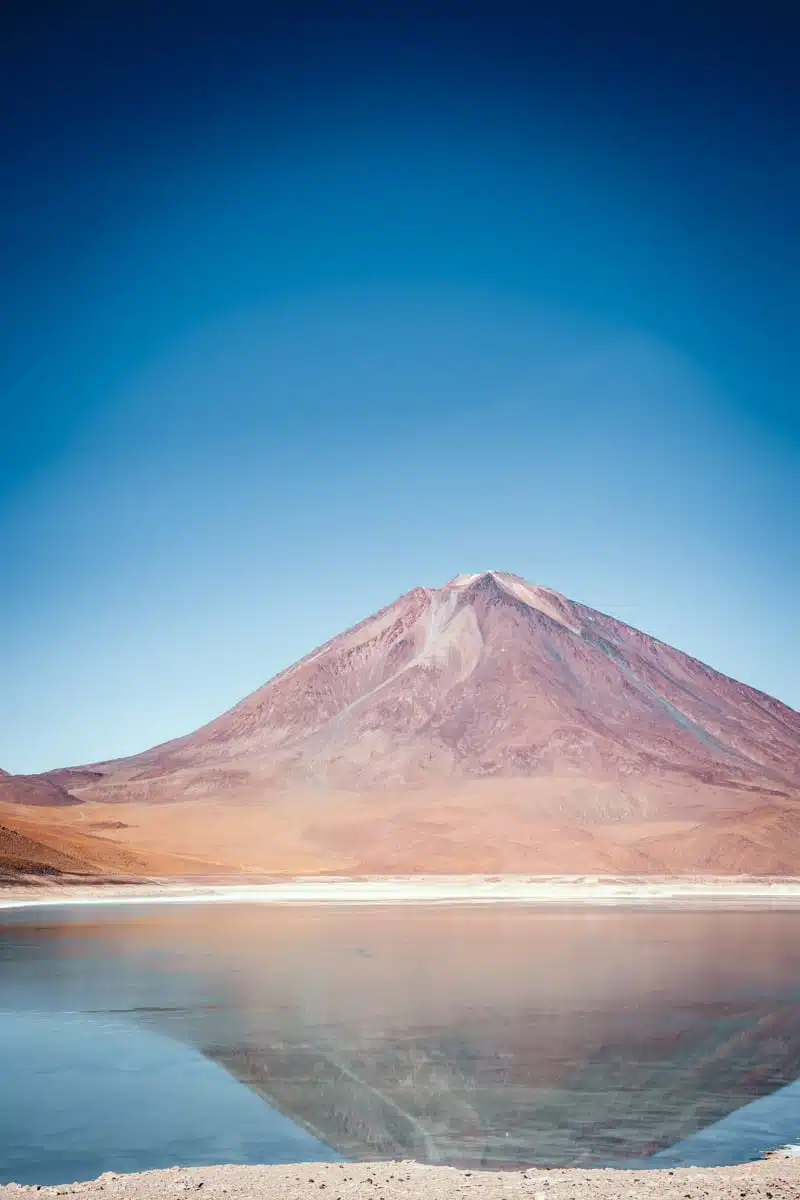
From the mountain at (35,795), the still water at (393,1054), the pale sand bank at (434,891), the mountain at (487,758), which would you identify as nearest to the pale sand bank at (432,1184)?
the still water at (393,1054)

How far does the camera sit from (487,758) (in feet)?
443

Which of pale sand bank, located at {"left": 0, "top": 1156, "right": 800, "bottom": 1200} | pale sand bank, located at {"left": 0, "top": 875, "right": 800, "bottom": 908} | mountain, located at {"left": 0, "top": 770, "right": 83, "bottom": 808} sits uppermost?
mountain, located at {"left": 0, "top": 770, "right": 83, "bottom": 808}

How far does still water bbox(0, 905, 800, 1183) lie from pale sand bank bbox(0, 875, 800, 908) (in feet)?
70.5

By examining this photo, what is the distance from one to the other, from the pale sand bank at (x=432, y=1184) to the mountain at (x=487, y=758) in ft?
241

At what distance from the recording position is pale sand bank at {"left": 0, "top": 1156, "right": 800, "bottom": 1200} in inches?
334

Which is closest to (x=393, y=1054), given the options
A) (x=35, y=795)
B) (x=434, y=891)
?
(x=434, y=891)

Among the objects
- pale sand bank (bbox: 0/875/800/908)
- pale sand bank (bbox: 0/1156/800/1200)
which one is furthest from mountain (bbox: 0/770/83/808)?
pale sand bank (bbox: 0/1156/800/1200)

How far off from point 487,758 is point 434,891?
7597 cm

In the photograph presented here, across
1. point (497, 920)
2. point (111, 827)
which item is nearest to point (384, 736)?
point (111, 827)

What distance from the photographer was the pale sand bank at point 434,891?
1937 inches

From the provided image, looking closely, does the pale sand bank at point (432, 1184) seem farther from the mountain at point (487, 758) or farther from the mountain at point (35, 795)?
the mountain at point (35, 795)

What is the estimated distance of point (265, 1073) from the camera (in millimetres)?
13297

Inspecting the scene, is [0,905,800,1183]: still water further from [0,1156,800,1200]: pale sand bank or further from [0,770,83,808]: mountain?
[0,770,83,808]: mountain

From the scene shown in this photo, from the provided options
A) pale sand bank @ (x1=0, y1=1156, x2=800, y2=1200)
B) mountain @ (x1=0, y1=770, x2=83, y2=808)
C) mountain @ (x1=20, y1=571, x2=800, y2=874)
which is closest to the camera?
pale sand bank @ (x1=0, y1=1156, x2=800, y2=1200)
